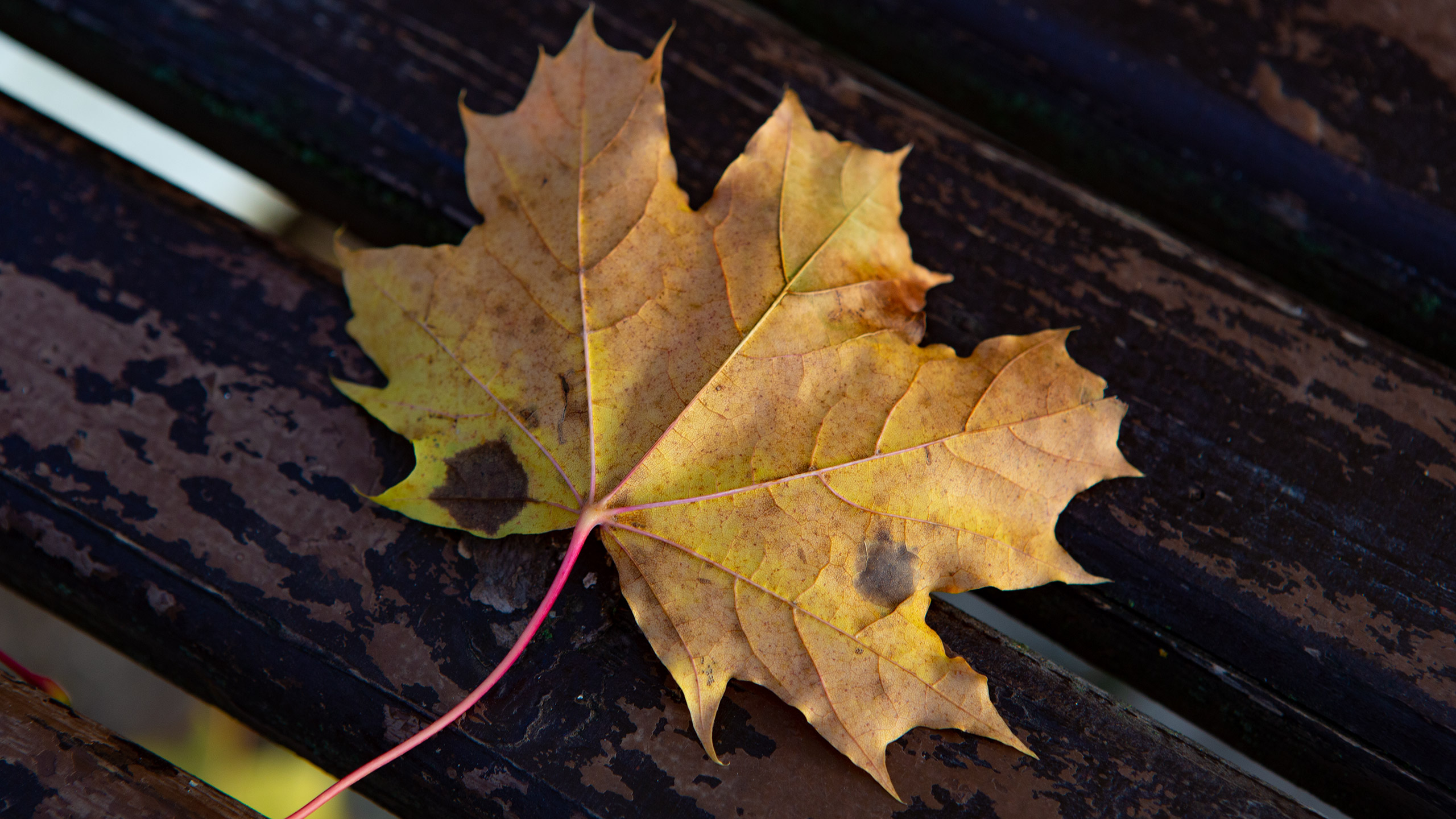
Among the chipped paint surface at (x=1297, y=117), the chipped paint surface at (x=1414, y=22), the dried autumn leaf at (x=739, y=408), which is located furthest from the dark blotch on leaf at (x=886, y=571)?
the chipped paint surface at (x=1414, y=22)

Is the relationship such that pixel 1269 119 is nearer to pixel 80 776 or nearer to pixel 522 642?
pixel 522 642

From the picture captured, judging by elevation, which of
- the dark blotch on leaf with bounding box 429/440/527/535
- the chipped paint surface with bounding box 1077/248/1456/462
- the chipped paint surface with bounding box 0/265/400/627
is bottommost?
the chipped paint surface with bounding box 0/265/400/627

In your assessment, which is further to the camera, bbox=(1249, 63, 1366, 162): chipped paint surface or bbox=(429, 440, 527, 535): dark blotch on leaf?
bbox=(1249, 63, 1366, 162): chipped paint surface

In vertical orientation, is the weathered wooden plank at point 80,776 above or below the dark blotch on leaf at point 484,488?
below

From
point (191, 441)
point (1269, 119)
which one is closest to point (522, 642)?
point (191, 441)

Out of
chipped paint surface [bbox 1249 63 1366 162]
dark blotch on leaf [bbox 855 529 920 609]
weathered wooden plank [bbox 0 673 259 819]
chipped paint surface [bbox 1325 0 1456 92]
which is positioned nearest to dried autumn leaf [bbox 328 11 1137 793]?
dark blotch on leaf [bbox 855 529 920 609]

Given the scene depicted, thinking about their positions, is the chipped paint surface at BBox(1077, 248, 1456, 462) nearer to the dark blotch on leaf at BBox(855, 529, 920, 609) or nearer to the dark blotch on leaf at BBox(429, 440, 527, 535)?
the dark blotch on leaf at BBox(855, 529, 920, 609)

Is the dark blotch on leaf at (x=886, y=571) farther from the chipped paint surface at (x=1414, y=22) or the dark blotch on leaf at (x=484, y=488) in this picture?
the chipped paint surface at (x=1414, y=22)
